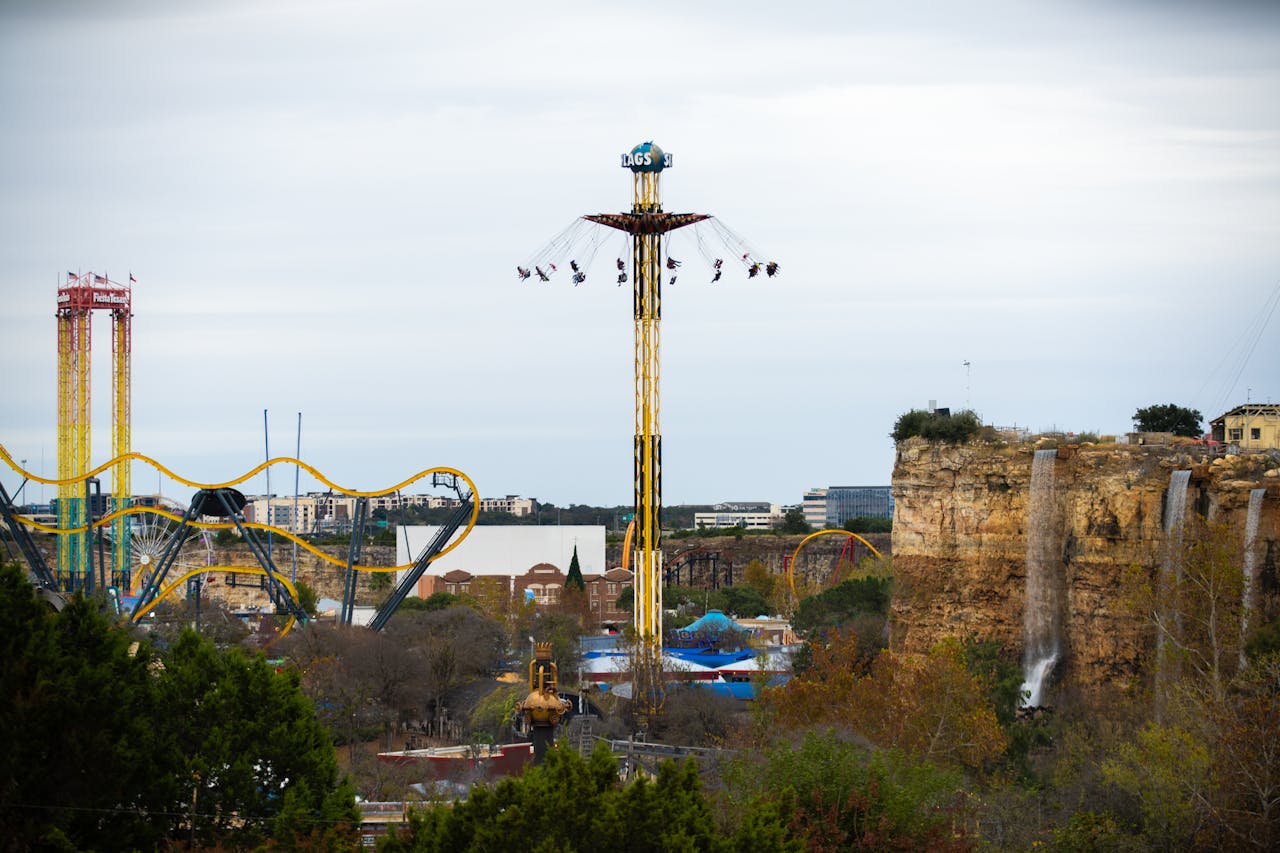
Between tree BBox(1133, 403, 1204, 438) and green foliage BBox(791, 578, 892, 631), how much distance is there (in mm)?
11910

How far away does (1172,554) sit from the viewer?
36.8 metres

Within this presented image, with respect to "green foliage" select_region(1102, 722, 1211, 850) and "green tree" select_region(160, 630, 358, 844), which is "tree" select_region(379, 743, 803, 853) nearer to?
"green tree" select_region(160, 630, 358, 844)

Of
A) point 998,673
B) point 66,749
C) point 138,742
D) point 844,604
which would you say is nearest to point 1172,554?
point 998,673

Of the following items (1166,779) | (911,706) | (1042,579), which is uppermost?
(1042,579)

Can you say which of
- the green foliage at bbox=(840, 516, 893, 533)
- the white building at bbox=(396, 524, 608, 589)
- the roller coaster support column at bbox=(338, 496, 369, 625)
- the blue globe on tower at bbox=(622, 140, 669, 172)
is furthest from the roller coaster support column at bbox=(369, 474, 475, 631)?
the green foliage at bbox=(840, 516, 893, 533)

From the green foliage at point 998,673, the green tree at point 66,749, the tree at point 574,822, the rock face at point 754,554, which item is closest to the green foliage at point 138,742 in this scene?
the green tree at point 66,749

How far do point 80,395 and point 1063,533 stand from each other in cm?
5458

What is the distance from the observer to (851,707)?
37.5 meters

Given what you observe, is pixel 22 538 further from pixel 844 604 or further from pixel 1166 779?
pixel 1166 779

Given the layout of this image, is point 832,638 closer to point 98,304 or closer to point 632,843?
point 632,843

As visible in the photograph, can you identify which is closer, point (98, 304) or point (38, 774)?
point (38, 774)

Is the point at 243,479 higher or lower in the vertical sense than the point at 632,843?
higher

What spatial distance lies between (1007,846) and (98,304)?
6600 cm

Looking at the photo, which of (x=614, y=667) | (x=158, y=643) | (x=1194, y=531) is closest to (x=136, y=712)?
(x=1194, y=531)
